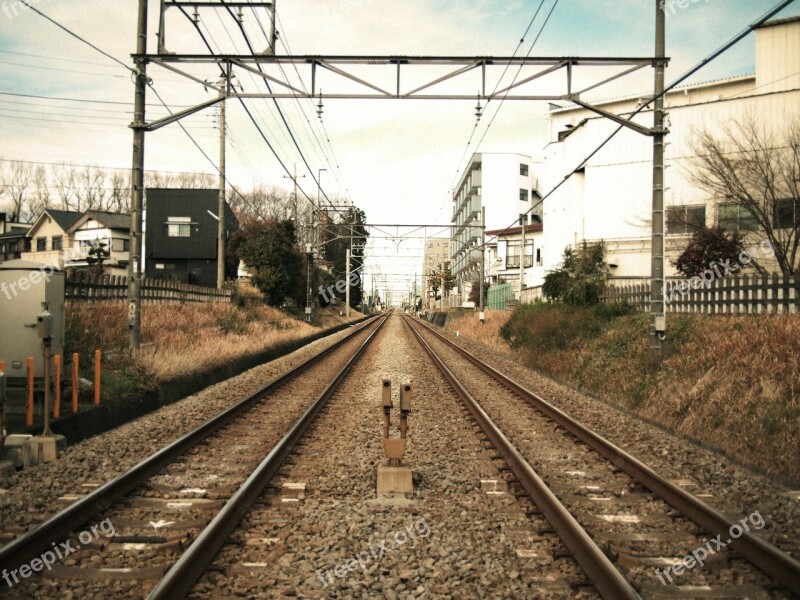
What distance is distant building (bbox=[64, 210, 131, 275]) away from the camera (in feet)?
178

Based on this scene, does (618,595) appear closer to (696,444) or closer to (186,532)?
(186,532)

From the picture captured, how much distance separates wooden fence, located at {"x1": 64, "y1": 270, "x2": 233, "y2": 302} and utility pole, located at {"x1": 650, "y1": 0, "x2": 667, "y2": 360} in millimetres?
13714

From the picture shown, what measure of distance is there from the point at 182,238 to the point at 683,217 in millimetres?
41296

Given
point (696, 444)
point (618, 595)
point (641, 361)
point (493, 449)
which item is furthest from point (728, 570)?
point (641, 361)

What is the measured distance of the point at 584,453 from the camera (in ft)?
29.3

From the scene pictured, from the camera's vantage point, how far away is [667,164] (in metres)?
30.2

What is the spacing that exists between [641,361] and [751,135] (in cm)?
1500

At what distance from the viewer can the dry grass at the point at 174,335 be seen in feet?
46.6

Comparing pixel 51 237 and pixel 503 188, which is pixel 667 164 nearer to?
pixel 503 188

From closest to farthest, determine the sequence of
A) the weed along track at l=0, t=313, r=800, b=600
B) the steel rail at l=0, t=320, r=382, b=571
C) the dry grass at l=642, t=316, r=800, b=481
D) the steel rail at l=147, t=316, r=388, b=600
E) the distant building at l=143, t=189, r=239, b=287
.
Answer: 1. the steel rail at l=147, t=316, r=388, b=600
2. the weed along track at l=0, t=313, r=800, b=600
3. the steel rail at l=0, t=320, r=382, b=571
4. the dry grass at l=642, t=316, r=800, b=481
5. the distant building at l=143, t=189, r=239, b=287

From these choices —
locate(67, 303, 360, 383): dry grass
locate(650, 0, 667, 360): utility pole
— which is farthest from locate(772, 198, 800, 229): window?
locate(67, 303, 360, 383): dry grass

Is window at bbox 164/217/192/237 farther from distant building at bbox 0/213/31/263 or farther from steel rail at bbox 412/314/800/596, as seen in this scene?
steel rail at bbox 412/314/800/596

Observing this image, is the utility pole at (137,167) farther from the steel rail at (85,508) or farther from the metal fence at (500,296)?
the metal fence at (500,296)

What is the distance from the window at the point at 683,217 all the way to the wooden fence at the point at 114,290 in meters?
20.6
